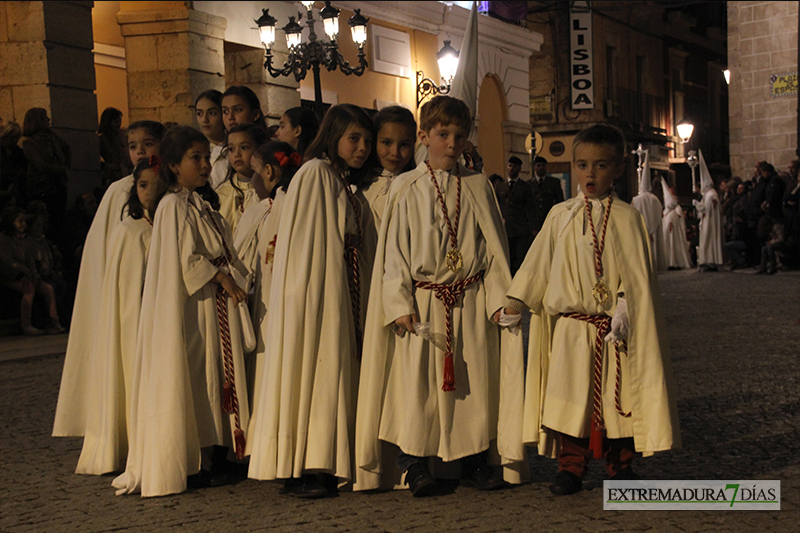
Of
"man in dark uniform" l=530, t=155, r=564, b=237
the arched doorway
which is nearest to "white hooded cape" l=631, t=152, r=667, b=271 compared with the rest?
the arched doorway

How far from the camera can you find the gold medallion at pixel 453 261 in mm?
4270

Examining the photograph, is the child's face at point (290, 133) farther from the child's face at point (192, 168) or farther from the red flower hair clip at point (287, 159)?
the child's face at point (192, 168)

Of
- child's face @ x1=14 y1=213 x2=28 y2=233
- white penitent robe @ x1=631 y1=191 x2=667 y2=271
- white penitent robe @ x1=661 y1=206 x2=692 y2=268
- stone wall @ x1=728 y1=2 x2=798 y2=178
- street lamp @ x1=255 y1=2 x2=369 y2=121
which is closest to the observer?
child's face @ x1=14 y1=213 x2=28 y2=233

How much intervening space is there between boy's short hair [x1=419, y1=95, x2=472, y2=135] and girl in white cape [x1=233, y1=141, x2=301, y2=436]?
0.73 meters

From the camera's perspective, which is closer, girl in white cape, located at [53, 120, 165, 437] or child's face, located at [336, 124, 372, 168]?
child's face, located at [336, 124, 372, 168]

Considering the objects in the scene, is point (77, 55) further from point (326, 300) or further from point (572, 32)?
point (572, 32)

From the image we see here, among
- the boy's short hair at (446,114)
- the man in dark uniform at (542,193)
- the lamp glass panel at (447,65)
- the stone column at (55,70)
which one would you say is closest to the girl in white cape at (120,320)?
the boy's short hair at (446,114)

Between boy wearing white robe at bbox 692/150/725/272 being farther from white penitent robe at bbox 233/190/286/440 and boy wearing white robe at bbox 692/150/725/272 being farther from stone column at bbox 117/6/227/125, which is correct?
white penitent robe at bbox 233/190/286/440

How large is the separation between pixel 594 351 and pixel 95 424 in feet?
8.44

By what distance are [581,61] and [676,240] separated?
1400 centimetres

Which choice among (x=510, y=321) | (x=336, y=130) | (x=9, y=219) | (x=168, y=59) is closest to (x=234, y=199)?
(x=336, y=130)

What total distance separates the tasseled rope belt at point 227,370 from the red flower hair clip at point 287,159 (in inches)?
20.8

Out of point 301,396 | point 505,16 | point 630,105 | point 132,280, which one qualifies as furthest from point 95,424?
point 630,105

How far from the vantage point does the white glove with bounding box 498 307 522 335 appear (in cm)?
422
